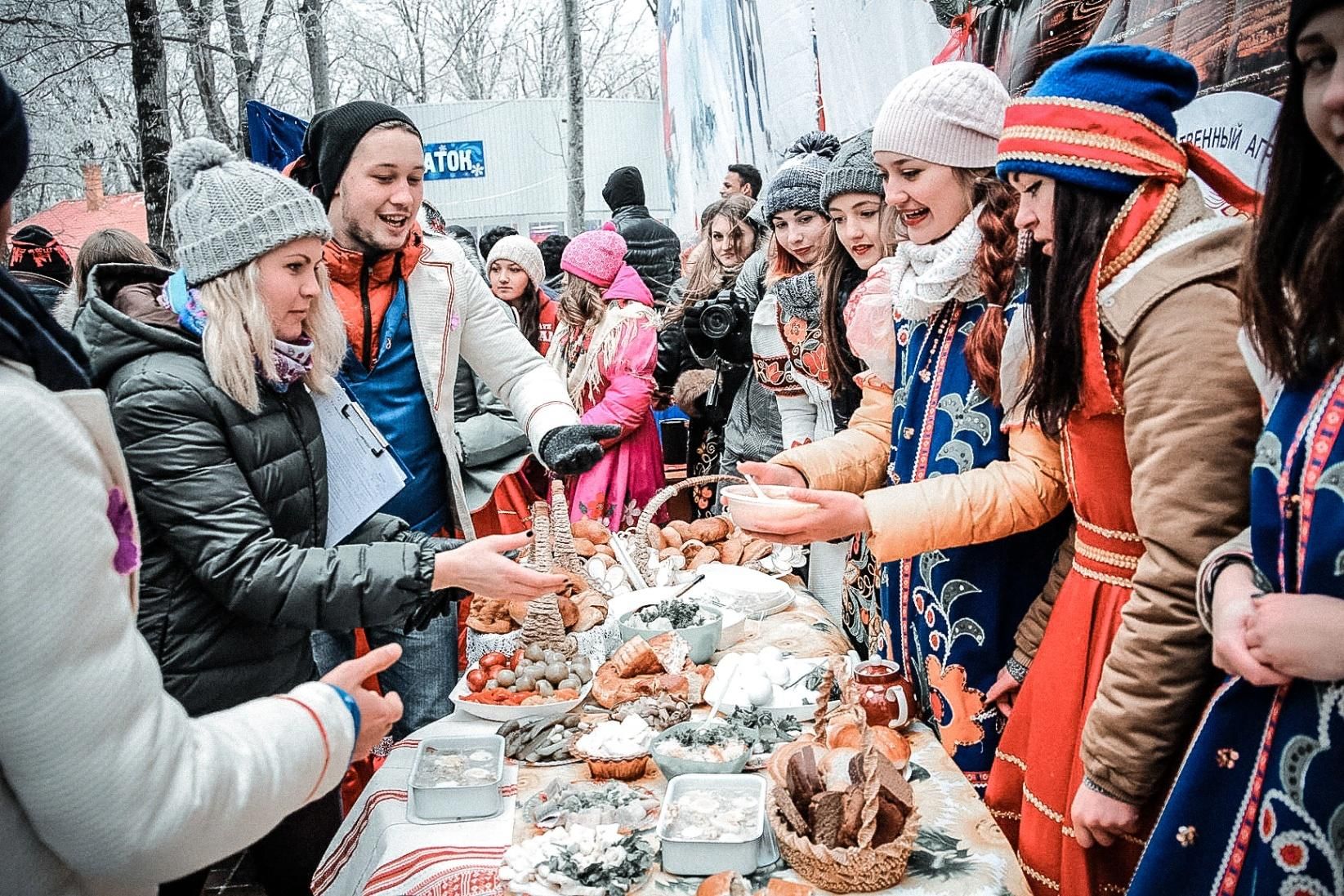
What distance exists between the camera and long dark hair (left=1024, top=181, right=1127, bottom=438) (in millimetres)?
1695

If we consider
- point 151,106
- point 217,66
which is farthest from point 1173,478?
point 217,66

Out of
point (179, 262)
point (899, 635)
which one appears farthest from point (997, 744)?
point (179, 262)

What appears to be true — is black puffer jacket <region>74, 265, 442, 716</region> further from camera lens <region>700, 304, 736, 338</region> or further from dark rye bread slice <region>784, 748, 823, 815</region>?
camera lens <region>700, 304, 736, 338</region>

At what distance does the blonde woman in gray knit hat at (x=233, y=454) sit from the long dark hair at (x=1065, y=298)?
42.9 inches

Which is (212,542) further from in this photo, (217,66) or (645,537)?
(217,66)

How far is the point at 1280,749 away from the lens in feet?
4.15

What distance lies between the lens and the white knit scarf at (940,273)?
2271 millimetres

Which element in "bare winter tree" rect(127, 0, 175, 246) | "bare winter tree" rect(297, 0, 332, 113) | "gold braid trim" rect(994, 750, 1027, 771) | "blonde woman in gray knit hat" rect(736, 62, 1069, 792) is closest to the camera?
"gold braid trim" rect(994, 750, 1027, 771)

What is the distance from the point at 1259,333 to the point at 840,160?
77.8 inches

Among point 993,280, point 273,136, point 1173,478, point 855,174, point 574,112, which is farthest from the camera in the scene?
point 574,112

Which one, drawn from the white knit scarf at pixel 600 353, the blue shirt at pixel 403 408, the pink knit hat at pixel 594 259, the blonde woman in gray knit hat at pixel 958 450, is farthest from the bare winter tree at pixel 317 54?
the blonde woman in gray knit hat at pixel 958 450

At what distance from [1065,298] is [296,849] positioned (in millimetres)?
2180

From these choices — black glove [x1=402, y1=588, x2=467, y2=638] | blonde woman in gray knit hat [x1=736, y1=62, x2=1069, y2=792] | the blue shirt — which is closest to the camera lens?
the blue shirt

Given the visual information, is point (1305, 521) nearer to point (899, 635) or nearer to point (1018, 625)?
point (1018, 625)
